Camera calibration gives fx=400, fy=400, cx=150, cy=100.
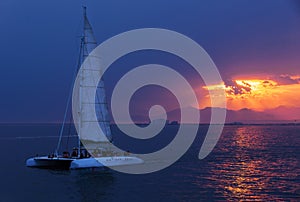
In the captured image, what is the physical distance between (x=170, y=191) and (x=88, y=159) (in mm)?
14656

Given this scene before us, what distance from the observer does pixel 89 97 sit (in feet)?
184

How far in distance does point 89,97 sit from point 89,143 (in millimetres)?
6465

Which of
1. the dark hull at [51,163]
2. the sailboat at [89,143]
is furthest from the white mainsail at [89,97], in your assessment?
the dark hull at [51,163]

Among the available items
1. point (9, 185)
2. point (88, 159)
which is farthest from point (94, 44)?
point (9, 185)

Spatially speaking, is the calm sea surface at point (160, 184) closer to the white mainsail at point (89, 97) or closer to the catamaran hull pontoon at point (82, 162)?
the catamaran hull pontoon at point (82, 162)

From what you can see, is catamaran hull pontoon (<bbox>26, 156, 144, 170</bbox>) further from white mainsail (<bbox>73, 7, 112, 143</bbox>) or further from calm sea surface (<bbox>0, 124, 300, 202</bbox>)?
white mainsail (<bbox>73, 7, 112, 143</bbox>)

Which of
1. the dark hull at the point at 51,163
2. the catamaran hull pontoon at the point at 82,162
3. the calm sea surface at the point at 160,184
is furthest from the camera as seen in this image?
the dark hull at the point at 51,163

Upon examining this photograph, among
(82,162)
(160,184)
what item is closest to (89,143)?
(82,162)

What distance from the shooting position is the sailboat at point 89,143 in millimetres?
53969

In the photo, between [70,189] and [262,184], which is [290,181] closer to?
[262,184]

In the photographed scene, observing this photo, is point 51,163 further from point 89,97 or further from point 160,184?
point 160,184

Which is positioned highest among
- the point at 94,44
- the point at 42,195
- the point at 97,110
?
the point at 94,44

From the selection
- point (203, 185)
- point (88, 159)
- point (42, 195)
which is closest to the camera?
point (42, 195)

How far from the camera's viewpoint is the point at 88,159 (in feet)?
172
